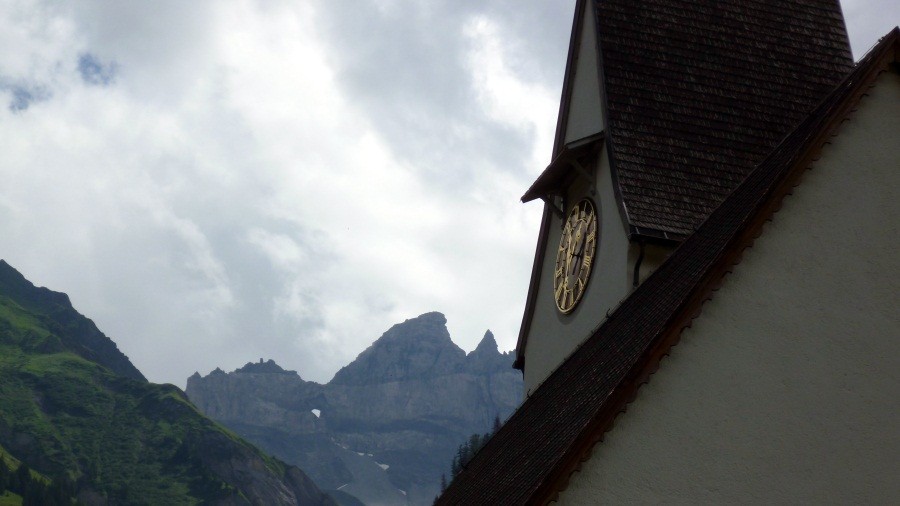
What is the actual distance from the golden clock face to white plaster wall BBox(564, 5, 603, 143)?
127 centimetres

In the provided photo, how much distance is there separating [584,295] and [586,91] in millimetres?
3725

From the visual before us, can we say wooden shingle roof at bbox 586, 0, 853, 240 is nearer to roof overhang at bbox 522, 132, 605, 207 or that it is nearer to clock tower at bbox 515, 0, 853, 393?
clock tower at bbox 515, 0, 853, 393

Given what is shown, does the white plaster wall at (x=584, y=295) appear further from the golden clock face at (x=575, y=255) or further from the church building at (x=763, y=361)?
the church building at (x=763, y=361)

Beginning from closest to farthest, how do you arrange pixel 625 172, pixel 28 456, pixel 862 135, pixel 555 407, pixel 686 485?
pixel 686 485 → pixel 862 135 → pixel 555 407 → pixel 625 172 → pixel 28 456

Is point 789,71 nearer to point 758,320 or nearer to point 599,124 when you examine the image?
point 599,124

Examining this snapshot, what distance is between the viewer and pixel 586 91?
18.1m

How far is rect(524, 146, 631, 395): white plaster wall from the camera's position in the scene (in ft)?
49.2

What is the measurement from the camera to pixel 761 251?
902 cm

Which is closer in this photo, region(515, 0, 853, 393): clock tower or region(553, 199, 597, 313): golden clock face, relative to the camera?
region(515, 0, 853, 393): clock tower

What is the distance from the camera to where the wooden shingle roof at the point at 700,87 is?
15.7 m

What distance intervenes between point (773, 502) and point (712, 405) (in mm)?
825

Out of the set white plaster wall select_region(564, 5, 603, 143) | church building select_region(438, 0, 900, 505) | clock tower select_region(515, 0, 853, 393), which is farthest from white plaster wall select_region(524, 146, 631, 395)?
church building select_region(438, 0, 900, 505)

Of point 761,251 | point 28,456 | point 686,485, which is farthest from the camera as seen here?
point 28,456

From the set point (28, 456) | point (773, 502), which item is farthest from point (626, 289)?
point (28, 456)
